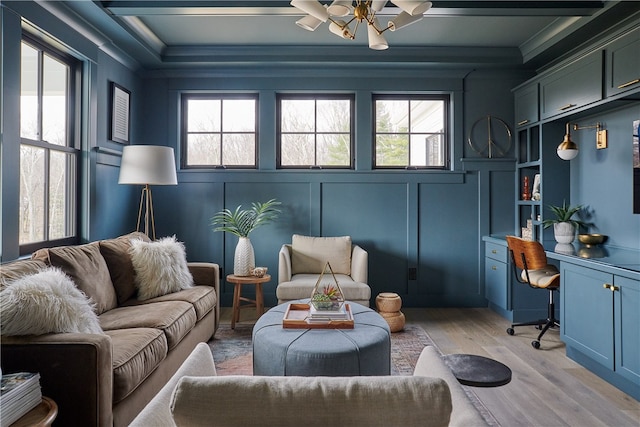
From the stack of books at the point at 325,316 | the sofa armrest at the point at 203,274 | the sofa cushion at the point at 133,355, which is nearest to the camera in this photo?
the sofa cushion at the point at 133,355

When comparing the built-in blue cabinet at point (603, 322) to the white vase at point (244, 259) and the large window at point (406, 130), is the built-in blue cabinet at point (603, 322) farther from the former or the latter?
the white vase at point (244, 259)

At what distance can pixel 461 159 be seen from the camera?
4.31 metres

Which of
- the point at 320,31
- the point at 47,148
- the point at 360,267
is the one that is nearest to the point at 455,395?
the point at 360,267

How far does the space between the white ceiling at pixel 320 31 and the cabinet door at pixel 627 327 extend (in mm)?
2083

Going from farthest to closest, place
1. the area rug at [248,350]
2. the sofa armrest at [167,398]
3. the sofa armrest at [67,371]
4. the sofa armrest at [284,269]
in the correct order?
1. the sofa armrest at [284,269]
2. the area rug at [248,350]
3. the sofa armrest at [67,371]
4. the sofa armrest at [167,398]

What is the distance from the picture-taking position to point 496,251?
4000 mm

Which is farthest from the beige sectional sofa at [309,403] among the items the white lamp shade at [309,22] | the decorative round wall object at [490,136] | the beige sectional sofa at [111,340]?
the decorative round wall object at [490,136]

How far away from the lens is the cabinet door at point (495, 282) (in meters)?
3.83

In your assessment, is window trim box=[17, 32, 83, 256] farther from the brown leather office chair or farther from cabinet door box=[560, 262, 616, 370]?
cabinet door box=[560, 262, 616, 370]

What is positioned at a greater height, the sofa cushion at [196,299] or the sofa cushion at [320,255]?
the sofa cushion at [320,255]

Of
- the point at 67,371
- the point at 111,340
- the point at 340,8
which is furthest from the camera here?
the point at 340,8

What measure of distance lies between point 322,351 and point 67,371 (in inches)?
43.4

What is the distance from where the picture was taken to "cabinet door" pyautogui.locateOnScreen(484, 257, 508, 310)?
383 cm

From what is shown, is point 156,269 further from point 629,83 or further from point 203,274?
point 629,83
